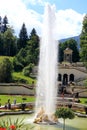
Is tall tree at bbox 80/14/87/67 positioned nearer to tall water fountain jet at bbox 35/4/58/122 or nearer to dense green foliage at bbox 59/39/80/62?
tall water fountain jet at bbox 35/4/58/122

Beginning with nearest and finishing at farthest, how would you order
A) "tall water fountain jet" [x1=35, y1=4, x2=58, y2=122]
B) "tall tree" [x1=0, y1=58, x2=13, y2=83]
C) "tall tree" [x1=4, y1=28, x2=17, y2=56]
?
"tall water fountain jet" [x1=35, y1=4, x2=58, y2=122] < "tall tree" [x1=0, y1=58, x2=13, y2=83] < "tall tree" [x1=4, y1=28, x2=17, y2=56]

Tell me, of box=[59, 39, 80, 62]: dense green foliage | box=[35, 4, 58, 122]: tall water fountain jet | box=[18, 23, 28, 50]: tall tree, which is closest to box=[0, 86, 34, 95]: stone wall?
box=[35, 4, 58, 122]: tall water fountain jet

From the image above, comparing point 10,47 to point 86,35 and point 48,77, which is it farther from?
point 48,77

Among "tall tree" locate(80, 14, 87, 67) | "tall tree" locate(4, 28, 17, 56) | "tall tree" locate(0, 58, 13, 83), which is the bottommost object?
"tall tree" locate(0, 58, 13, 83)

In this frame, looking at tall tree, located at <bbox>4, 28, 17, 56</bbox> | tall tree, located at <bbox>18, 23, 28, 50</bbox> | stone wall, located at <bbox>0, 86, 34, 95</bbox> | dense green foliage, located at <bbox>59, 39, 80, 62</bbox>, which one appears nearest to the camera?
stone wall, located at <bbox>0, 86, 34, 95</bbox>

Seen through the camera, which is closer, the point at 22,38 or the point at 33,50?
the point at 33,50

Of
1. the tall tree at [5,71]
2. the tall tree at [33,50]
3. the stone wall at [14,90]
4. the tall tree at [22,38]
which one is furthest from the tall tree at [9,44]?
the stone wall at [14,90]

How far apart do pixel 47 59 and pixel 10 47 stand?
66849 millimetres

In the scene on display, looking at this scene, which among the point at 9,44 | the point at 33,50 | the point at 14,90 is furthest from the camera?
the point at 9,44

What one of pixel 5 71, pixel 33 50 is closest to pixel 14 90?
pixel 5 71

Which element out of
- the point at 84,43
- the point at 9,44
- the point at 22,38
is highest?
the point at 22,38

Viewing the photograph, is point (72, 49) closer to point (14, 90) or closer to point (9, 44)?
point (9, 44)

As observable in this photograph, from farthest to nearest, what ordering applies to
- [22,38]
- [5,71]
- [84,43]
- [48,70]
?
[22,38], [5,71], [84,43], [48,70]

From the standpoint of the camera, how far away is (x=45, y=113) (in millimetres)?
29500
